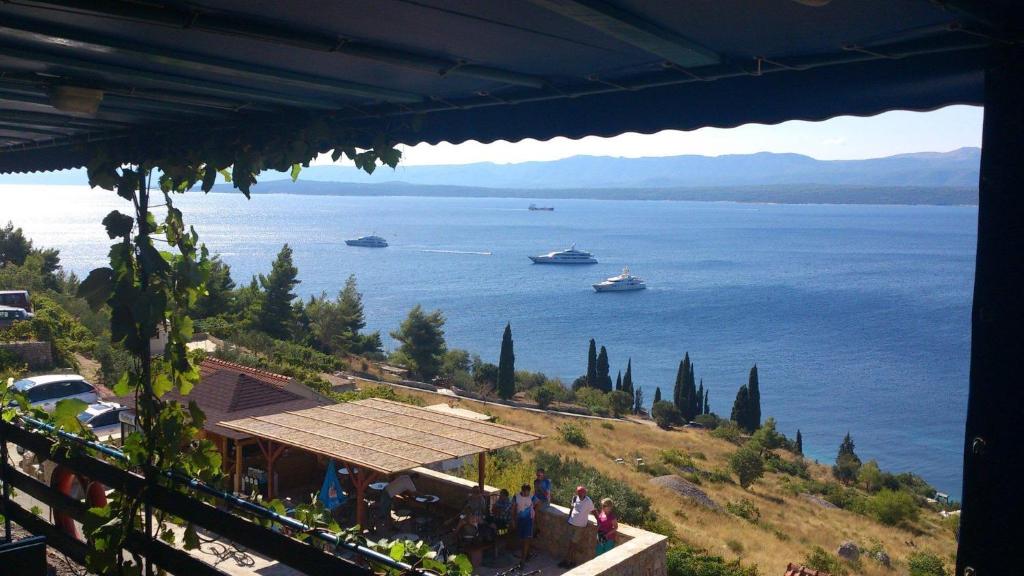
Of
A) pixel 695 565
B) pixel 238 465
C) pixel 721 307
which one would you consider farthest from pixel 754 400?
pixel 721 307

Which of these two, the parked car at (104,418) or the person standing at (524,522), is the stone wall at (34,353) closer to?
the parked car at (104,418)

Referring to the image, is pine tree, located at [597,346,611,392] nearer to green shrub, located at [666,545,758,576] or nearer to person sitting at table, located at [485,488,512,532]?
green shrub, located at [666,545,758,576]

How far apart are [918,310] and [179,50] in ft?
296

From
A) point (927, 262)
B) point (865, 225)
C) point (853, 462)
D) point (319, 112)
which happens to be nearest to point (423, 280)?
point (853, 462)

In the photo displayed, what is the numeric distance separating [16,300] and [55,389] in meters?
9.71

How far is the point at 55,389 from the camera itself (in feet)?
49.9

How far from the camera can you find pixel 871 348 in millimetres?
68438

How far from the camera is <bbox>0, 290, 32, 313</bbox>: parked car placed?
2286 cm

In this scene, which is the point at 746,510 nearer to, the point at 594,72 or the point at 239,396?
the point at 239,396

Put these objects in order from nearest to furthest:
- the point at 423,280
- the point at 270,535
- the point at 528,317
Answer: the point at 270,535 < the point at 528,317 < the point at 423,280

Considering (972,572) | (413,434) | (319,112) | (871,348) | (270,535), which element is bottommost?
(871,348)

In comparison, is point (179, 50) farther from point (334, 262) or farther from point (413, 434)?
point (334, 262)

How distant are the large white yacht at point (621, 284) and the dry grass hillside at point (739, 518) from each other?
179ft

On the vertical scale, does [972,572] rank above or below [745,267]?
above
